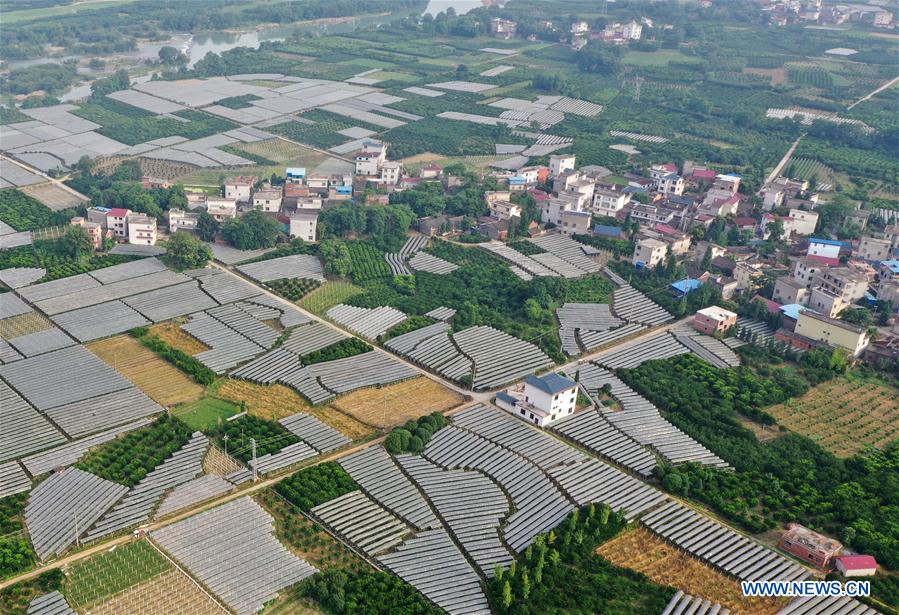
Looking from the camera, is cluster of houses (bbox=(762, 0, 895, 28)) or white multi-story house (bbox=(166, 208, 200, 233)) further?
cluster of houses (bbox=(762, 0, 895, 28))

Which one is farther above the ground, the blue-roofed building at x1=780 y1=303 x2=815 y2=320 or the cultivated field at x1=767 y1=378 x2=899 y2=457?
the blue-roofed building at x1=780 y1=303 x2=815 y2=320

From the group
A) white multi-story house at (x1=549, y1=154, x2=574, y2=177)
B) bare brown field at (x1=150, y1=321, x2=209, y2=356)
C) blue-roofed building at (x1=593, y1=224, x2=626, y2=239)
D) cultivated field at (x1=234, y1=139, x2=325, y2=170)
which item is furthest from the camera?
cultivated field at (x1=234, y1=139, x2=325, y2=170)

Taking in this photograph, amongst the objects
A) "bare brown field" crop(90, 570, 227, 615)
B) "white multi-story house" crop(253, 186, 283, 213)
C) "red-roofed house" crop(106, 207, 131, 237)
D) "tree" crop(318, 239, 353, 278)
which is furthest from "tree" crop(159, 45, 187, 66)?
"bare brown field" crop(90, 570, 227, 615)

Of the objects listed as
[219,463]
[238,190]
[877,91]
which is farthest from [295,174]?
[877,91]

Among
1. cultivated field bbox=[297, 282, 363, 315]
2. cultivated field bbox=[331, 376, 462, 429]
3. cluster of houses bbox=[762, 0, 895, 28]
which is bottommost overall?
cultivated field bbox=[331, 376, 462, 429]

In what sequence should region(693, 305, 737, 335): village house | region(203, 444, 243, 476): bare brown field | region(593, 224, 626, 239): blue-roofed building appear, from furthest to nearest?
1. region(593, 224, 626, 239): blue-roofed building
2. region(693, 305, 737, 335): village house
3. region(203, 444, 243, 476): bare brown field

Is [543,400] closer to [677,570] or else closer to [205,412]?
[677,570]

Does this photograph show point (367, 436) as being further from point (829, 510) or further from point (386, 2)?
point (386, 2)

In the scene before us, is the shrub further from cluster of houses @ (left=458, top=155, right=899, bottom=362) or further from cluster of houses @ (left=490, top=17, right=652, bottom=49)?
cluster of houses @ (left=490, top=17, right=652, bottom=49)
